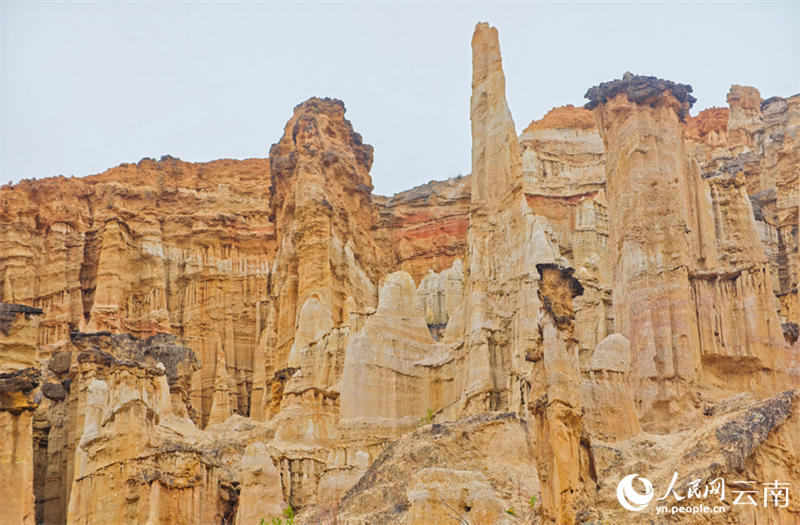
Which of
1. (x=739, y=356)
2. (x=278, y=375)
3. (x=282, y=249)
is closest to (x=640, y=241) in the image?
(x=739, y=356)

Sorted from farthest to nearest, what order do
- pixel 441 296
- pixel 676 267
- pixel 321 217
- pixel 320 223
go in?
pixel 321 217
pixel 320 223
pixel 441 296
pixel 676 267

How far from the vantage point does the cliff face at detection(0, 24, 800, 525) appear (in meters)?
17.6

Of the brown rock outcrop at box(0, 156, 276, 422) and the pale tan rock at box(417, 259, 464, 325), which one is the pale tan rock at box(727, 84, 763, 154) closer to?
the pale tan rock at box(417, 259, 464, 325)

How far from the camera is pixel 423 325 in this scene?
3809 cm

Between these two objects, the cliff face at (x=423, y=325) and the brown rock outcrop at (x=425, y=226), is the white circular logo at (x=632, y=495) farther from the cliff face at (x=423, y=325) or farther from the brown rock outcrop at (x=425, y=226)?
Answer: the brown rock outcrop at (x=425, y=226)

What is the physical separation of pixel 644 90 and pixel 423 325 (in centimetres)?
1286

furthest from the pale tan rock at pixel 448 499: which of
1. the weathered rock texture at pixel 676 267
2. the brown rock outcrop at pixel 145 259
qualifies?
the brown rock outcrop at pixel 145 259

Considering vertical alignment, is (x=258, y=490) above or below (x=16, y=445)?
below

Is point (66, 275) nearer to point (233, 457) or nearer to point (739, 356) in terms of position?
point (233, 457)

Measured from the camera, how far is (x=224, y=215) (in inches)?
2793

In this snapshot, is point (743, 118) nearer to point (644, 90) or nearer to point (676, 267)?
point (644, 90)

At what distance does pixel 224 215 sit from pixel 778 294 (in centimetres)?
4311

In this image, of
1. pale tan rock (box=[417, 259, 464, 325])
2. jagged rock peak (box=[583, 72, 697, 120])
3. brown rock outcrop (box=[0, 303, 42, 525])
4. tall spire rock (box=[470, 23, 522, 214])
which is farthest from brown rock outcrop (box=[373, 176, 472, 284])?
brown rock outcrop (box=[0, 303, 42, 525])

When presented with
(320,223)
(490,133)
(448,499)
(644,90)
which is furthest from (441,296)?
(448,499)
